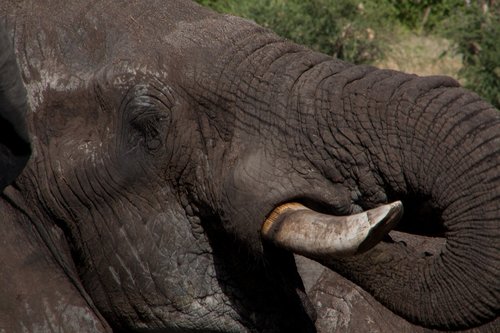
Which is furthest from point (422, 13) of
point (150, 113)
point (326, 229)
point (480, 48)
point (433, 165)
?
point (326, 229)

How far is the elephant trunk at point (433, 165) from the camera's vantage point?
3488 mm

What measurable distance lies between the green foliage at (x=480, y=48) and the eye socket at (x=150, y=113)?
7.50m

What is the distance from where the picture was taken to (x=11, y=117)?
3018 mm

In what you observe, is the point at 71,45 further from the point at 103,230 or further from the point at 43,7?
the point at 103,230

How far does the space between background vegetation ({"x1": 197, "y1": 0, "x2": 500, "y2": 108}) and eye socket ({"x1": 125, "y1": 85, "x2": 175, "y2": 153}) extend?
23.8 ft

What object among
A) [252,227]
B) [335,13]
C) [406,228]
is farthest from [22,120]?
[335,13]

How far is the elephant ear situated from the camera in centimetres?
299

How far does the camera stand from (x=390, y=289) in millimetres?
3809

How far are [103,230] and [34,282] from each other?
0.23 metres

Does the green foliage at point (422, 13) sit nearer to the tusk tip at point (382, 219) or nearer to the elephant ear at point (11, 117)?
the tusk tip at point (382, 219)

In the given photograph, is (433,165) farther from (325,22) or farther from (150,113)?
(325,22)

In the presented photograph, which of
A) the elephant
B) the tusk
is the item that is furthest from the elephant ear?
the tusk

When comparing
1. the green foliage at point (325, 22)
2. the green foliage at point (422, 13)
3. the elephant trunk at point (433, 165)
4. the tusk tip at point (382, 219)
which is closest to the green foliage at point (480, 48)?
the green foliage at point (325, 22)

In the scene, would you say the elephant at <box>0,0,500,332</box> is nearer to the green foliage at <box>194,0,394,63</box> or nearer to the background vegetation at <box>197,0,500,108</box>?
the background vegetation at <box>197,0,500,108</box>
